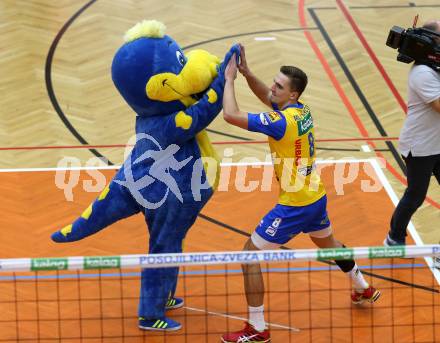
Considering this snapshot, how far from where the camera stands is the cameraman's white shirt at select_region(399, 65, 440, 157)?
760 centimetres

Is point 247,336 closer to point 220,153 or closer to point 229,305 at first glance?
point 229,305

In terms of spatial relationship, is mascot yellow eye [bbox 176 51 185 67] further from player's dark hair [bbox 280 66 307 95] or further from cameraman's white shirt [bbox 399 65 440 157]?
cameraman's white shirt [bbox 399 65 440 157]

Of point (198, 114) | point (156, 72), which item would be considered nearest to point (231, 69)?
point (198, 114)

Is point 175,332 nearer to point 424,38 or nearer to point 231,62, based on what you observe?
point 231,62

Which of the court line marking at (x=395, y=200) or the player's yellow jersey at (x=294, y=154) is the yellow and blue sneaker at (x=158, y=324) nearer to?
the player's yellow jersey at (x=294, y=154)

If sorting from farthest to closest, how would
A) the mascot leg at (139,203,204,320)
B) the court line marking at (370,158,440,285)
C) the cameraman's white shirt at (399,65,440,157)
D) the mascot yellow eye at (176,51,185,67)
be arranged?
the court line marking at (370,158,440,285), the cameraman's white shirt at (399,65,440,157), the mascot leg at (139,203,204,320), the mascot yellow eye at (176,51,185,67)

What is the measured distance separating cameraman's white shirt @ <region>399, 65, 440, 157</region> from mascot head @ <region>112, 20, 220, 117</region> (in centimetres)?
176

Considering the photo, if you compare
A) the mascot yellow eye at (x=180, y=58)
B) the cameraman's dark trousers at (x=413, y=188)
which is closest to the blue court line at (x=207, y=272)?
the cameraman's dark trousers at (x=413, y=188)

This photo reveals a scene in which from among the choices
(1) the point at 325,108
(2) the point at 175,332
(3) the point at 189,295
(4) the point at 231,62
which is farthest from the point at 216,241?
(1) the point at 325,108

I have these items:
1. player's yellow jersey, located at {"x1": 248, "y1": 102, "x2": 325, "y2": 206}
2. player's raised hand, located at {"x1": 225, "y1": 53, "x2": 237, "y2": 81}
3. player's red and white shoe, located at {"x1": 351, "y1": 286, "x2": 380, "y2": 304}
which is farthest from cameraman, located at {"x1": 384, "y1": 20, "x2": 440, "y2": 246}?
player's raised hand, located at {"x1": 225, "y1": 53, "x2": 237, "y2": 81}

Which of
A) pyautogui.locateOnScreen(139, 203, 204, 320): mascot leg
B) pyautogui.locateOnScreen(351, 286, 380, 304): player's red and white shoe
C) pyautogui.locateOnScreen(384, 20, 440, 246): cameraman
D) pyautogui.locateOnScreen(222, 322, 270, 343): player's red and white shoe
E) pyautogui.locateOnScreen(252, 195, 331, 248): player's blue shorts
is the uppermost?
pyautogui.locateOnScreen(384, 20, 440, 246): cameraman

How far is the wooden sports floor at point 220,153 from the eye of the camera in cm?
746

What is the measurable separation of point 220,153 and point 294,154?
127 inches

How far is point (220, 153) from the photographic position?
10109 mm
